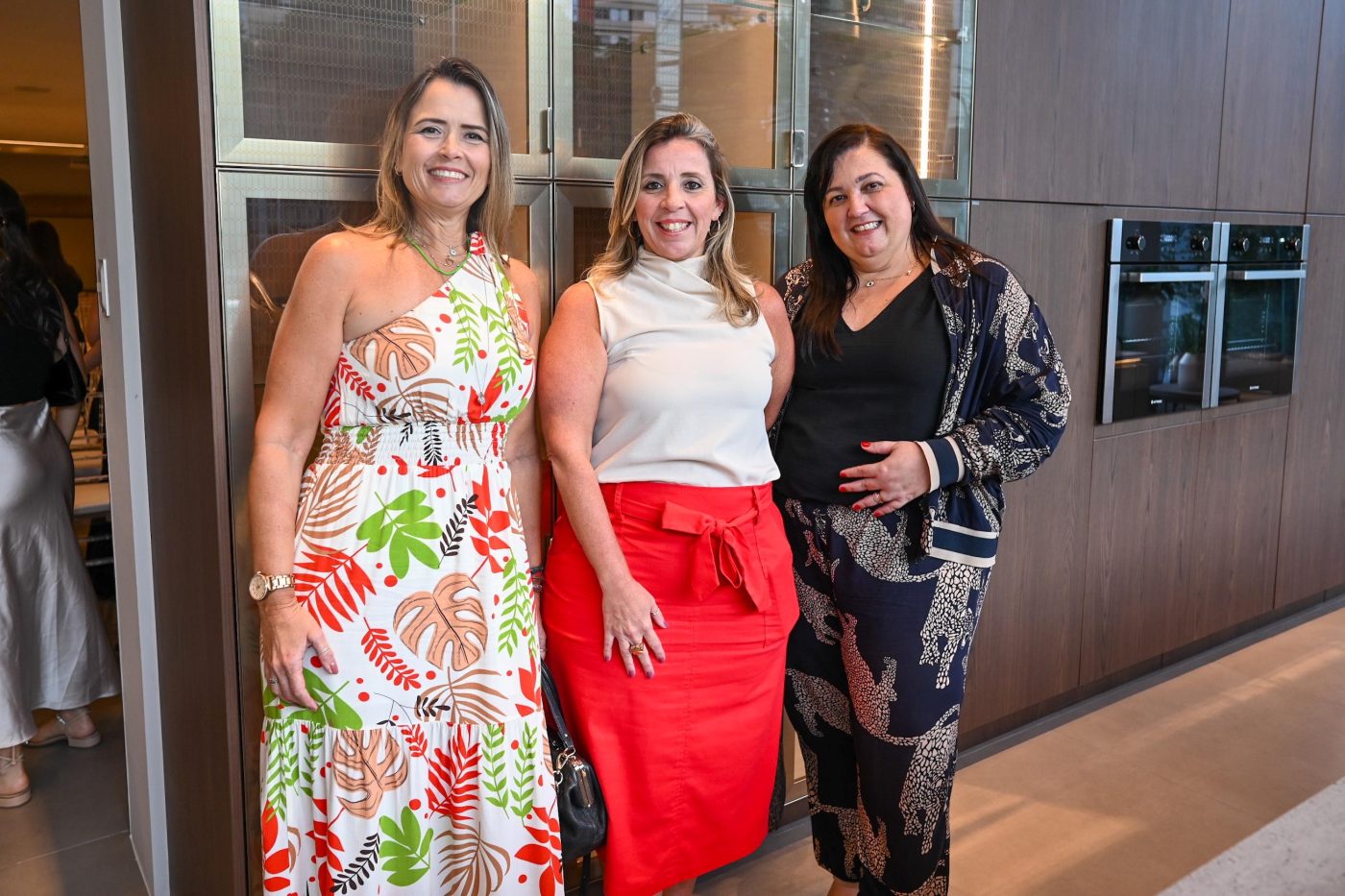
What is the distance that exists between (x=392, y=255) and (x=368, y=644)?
0.56 meters

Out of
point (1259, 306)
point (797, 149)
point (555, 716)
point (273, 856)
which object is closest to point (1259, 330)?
point (1259, 306)

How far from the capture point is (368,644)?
158 cm

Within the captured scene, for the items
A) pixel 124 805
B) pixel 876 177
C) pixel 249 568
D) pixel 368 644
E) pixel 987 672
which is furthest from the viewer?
pixel 987 672

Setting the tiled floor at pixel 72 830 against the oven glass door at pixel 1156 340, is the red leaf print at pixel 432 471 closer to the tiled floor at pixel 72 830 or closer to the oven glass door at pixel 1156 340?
the tiled floor at pixel 72 830

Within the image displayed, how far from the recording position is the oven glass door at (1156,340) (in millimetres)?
3020

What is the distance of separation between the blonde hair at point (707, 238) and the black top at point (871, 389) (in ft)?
0.65

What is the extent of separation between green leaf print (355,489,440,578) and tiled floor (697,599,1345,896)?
1.17 meters

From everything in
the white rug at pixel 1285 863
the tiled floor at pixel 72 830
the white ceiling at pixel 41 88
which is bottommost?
the tiled floor at pixel 72 830

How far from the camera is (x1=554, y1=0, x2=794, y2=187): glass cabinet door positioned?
6.38 ft

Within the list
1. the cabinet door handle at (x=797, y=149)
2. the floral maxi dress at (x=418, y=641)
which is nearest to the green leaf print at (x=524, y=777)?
the floral maxi dress at (x=418, y=641)

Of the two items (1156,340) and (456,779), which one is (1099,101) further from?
(456,779)

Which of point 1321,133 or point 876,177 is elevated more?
point 1321,133

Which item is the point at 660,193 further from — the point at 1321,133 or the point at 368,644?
the point at 1321,133

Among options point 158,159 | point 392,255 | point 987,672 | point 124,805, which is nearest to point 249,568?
point 392,255
